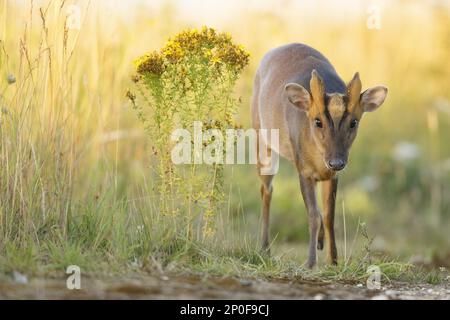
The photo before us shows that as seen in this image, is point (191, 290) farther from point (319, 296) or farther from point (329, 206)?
point (329, 206)

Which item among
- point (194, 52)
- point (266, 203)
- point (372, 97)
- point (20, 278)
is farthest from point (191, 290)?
point (266, 203)

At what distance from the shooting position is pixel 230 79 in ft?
23.1

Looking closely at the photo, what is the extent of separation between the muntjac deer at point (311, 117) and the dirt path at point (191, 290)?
3.23 ft

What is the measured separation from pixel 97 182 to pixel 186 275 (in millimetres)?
1871

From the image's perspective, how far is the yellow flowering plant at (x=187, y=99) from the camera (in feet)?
22.7

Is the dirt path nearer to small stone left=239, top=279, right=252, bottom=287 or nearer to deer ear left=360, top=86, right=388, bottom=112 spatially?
small stone left=239, top=279, right=252, bottom=287

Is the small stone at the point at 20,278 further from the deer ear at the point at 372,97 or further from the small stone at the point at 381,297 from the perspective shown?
the deer ear at the point at 372,97

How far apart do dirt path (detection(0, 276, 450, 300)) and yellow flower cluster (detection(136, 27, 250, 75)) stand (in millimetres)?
1577

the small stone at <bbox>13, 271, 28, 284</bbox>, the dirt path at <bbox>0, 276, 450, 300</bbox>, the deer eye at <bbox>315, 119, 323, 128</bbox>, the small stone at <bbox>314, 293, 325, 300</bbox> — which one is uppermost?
the deer eye at <bbox>315, 119, 323, 128</bbox>

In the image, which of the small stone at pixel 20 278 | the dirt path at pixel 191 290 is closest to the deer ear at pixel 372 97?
the dirt path at pixel 191 290

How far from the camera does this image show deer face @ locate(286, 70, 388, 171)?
706 cm

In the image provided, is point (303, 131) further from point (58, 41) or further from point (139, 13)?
point (139, 13)

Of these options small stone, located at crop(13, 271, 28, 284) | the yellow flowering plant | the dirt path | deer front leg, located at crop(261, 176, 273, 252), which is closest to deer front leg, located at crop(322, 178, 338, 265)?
deer front leg, located at crop(261, 176, 273, 252)
